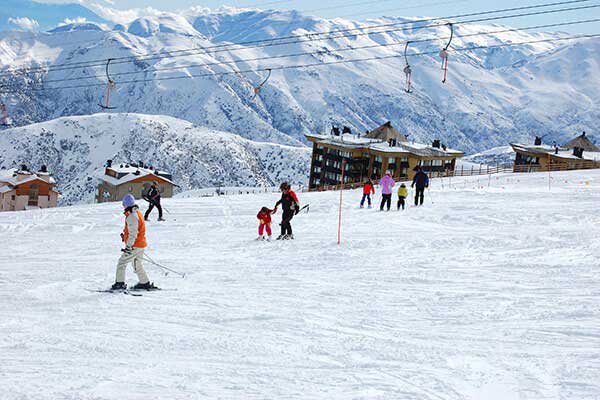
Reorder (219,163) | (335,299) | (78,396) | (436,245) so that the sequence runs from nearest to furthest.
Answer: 1. (78,396)
2. (335,299)
3. (436,245)
4. (219,163)

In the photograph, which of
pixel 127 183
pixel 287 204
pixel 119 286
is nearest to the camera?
pixel 119 286

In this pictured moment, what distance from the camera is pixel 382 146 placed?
89312mm

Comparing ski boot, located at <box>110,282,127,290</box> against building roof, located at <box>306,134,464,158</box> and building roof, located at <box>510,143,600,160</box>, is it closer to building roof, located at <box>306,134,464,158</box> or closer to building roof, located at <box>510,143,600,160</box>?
building roof, located at <box>306,134,464,158</box>

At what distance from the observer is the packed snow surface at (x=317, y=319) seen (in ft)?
20.2

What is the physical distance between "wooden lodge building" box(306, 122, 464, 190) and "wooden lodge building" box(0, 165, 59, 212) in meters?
41.0

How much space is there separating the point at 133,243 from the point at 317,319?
3862 mm

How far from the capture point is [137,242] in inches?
405

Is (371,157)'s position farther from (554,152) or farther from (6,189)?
(6,189)

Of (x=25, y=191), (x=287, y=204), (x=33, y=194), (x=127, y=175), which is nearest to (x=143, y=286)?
(x=287, y=204)

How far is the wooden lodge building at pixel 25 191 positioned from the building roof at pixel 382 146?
1667 inches

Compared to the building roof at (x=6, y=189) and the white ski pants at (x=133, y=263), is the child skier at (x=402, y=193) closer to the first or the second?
the white ski pants at (x=133, y=263)

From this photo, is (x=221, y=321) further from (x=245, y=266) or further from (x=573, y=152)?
(x=573, y=152)

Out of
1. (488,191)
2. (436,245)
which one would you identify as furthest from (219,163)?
(436,245)

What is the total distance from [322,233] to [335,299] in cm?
831
